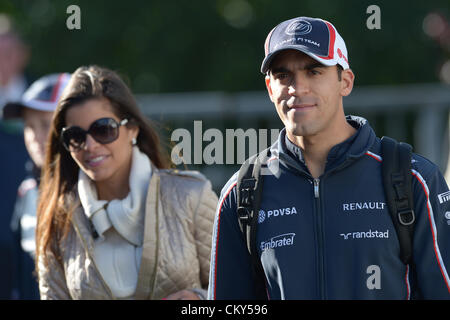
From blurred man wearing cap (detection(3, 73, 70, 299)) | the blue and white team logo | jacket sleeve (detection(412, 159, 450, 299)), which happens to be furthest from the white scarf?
jacket sleeve (detection(412, 159, 450, 299))

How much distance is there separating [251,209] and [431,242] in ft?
2.17

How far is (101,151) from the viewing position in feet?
12.7

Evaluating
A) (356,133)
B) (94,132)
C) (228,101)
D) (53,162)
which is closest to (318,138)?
(356,133)

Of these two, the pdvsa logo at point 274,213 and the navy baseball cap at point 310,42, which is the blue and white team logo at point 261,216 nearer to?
the pdvsa logo at point 274,213

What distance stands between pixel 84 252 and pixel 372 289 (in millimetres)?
1501

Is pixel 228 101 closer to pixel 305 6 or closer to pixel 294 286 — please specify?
pixel 305 6

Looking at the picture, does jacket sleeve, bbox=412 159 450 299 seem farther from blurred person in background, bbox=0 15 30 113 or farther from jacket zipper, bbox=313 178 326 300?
blurred person in background, bbox=0 15 30 113

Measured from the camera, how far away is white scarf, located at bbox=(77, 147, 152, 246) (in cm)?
377

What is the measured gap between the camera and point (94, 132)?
12.7 feet

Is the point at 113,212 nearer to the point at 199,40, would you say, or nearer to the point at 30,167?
the point at 30,167

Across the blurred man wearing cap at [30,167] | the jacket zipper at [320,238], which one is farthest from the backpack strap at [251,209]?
the blurred man wearing cap at [30,167]

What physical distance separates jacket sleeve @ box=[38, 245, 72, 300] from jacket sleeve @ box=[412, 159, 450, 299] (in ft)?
5.70

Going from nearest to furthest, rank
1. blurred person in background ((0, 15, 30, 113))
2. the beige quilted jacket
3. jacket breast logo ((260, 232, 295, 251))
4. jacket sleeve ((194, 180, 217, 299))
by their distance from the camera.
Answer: jacket breast logo ((260, 232, 295, 251)) < the beige quilted jacket < jacket sleeve ((194, 180, 217, 299)) < blurred person in background ((0, 15, 30, 113))

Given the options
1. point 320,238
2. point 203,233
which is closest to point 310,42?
point 320,238
